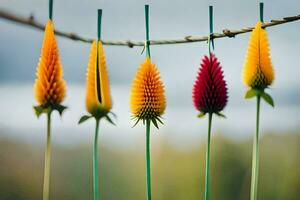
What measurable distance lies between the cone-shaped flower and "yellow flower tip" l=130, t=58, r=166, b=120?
69 millimetres

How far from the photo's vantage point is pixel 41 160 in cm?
145

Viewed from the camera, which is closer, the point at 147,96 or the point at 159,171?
the point at 147,96

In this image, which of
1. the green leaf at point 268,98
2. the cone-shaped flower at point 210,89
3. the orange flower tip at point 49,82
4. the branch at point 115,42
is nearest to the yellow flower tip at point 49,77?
the orange flower tip at point 49,82

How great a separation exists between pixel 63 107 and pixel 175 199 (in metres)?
0.99

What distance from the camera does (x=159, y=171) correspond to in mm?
1734

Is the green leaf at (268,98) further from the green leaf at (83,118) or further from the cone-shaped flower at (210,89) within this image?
the green leaf at (83,118)

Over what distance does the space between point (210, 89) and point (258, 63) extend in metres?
0.10

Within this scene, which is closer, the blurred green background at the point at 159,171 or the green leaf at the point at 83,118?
the green leaf at the point at 83,118

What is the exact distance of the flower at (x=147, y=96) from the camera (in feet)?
3.88

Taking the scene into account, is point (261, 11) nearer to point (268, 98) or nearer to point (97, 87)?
point (268, 98)

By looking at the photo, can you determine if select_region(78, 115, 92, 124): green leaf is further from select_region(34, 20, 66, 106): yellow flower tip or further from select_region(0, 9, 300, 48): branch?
select_region(0, 9, 300, 48): branch

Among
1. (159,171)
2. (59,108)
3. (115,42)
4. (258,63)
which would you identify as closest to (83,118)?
(59,108)

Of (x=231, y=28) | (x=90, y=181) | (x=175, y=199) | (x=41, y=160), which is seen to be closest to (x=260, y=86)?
(x=231, y=28)

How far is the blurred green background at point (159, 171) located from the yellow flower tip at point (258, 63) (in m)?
0.43
